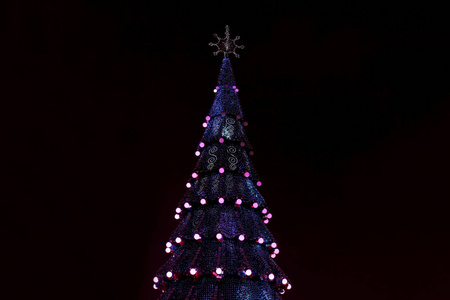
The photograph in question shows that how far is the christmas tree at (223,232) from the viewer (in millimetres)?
3334

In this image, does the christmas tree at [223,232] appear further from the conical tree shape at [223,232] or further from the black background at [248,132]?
the black background at [248,132]

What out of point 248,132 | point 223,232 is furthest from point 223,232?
point 248,132

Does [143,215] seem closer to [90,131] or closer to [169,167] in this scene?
[169,167]

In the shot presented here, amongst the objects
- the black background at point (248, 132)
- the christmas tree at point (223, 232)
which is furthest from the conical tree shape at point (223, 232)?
the black background at point (248, 132)

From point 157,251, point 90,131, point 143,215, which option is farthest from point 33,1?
point 157,251

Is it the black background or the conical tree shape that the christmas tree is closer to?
the conical tree shape

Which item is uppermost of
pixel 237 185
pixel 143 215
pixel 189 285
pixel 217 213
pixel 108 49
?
pixel 108 49

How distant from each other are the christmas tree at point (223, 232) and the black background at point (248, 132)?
4.33 ft

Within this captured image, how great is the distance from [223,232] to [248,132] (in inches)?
91.4

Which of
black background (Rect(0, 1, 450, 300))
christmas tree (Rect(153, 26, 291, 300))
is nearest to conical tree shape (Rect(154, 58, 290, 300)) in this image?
christmas tree (Rect(153, 26, 291, 300))

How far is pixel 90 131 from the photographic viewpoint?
5.07 m

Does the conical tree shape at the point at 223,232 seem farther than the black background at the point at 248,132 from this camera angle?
No

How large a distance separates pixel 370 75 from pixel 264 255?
3.09 m

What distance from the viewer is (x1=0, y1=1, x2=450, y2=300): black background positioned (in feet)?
15.4
